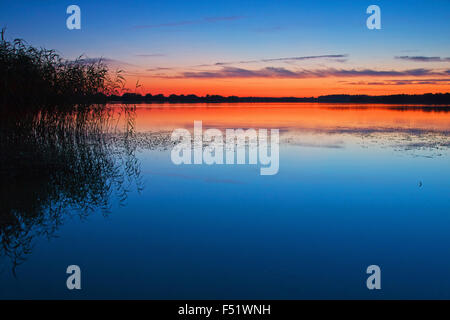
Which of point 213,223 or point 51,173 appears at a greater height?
point 51,173

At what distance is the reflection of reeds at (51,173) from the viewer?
20.7 ft

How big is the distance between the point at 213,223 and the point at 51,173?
16.7 ft

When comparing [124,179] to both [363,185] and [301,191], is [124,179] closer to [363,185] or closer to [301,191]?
[301,191]

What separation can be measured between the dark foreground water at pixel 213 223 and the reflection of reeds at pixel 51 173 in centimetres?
4

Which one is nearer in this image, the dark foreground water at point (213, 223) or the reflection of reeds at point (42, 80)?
the dark foreground water at point (213, 223)

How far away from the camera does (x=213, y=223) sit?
649 centimetres

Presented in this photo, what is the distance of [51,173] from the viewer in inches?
368

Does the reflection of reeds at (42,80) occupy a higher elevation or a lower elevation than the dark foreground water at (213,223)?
higher

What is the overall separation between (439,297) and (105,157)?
10303 mm

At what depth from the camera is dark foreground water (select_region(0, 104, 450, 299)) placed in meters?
4.34

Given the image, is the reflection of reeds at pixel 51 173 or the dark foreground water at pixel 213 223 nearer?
the dark foreground water at pixel 213 223

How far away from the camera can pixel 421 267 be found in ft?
15.7

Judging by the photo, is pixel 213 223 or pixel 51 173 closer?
pixel 213 223

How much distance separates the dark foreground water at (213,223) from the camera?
4340mm
